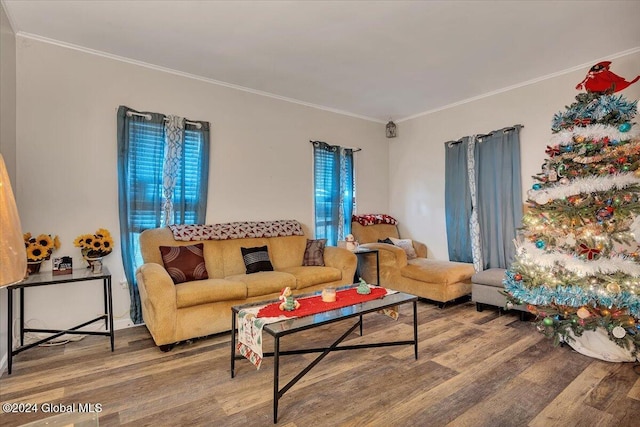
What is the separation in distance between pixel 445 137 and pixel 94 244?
4.34m

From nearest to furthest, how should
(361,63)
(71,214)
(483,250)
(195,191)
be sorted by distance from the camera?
1. (71,214)
2. (361,63)
3. (195,191)
4. (483,250)

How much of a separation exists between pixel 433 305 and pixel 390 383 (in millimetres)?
A: 1937

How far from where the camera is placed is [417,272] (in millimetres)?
3916

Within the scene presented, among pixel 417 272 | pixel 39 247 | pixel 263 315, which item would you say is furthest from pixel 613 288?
pixel 39 247

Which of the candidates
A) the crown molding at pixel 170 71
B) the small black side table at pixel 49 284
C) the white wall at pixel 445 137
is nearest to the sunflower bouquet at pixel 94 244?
the small black side table at pixel 49 284

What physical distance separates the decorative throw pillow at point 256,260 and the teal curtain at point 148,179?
2.08 ft

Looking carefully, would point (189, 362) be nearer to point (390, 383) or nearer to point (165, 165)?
point (390, 383)

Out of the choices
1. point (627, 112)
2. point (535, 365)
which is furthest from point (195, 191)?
point (627, 112)

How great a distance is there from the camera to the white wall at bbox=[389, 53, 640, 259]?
358cm

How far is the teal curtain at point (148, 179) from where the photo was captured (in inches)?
124

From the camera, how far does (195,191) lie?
3.55 m

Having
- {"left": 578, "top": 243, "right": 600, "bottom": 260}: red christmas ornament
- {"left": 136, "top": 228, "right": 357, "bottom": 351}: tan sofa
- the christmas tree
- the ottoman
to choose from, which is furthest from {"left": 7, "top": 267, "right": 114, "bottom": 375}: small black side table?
{"left": 578, "top": 243, "right": 600, "bottom": 260}: red christmas ornament

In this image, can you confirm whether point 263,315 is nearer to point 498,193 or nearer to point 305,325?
point 305,325

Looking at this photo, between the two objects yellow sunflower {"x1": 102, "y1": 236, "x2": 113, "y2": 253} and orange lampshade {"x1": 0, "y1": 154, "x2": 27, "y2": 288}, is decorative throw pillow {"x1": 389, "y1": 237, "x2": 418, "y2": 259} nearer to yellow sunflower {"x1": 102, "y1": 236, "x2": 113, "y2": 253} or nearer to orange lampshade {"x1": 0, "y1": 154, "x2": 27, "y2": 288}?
yellow sunflower {"x1": 102, "y1": 236, "x2": 113, "y2": 253}
